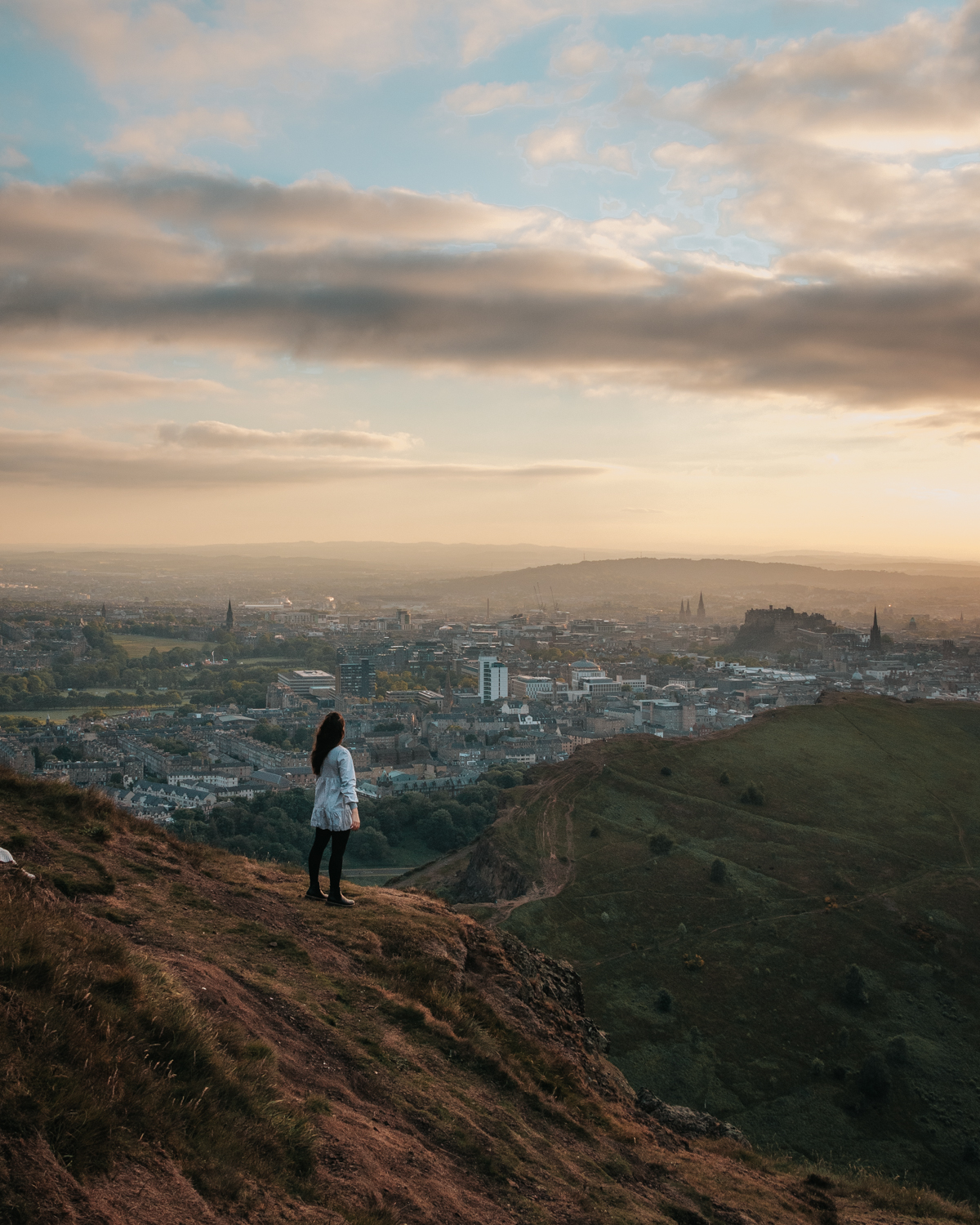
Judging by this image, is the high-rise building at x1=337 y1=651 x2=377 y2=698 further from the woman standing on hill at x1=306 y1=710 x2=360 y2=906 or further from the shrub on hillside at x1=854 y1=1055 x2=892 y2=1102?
the woman standing on hill at x1=306 y1=710 x2=360 y2=906

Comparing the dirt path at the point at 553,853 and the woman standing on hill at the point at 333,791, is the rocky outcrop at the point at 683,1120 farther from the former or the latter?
the dirt path at the point at 553,853

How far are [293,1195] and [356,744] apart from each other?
71.4m

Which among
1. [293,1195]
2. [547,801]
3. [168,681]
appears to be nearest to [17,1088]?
[293,1195]

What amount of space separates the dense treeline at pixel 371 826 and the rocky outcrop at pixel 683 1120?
33.0m

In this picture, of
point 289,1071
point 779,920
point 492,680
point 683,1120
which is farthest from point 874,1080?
point 492,680

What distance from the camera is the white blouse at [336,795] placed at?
27.5ft

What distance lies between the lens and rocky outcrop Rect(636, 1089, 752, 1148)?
8.66 metres

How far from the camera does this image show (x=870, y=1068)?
2009cm

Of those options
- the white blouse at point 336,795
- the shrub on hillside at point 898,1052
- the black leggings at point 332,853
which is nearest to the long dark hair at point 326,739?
the white blouse at point 336,795

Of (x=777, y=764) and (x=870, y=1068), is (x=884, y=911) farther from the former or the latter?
(x=777, y=764)

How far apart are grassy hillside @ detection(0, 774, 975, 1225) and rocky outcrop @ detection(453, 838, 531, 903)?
19062mm

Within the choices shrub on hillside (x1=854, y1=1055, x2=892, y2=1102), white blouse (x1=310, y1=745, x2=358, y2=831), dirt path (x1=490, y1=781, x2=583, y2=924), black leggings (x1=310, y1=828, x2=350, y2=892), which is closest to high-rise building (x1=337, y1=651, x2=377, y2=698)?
dirt path (x1=490, y1=781, x2=583, y2=924)

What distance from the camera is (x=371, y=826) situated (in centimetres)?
4756

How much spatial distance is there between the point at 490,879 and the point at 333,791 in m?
22.8
